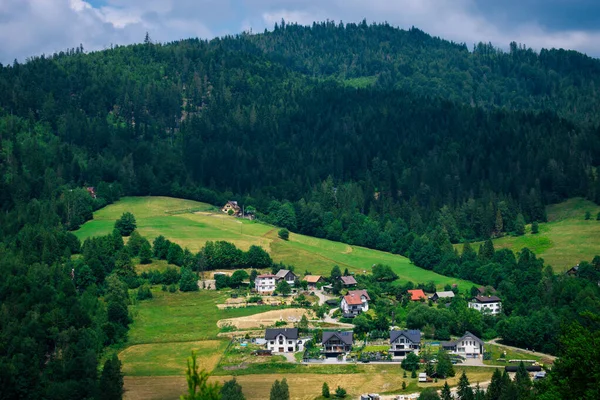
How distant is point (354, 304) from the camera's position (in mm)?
96938

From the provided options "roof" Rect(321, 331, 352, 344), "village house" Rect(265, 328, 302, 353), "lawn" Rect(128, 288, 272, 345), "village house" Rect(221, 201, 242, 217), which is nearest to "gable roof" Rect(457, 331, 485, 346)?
"roof" Rect(321, 331, 352, 344)

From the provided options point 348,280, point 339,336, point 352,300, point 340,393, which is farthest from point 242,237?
point 340,393

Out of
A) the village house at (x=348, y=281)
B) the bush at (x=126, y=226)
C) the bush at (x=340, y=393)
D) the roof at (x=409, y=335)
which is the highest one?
the bush at (x=126, y=226)

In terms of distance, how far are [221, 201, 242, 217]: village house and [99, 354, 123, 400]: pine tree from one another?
273 feet

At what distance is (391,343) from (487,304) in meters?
20.3

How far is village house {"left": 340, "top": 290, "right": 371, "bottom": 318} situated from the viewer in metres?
96.9

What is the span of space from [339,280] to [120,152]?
254 ft

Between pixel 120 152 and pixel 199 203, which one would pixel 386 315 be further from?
pixel 120 152

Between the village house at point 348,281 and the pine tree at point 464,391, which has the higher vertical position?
the village house at point 348,281

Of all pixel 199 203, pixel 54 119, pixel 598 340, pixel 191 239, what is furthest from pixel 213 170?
pixel 598 340

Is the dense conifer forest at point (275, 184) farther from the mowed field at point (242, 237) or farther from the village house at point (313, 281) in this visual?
the village house at point (313, 281)

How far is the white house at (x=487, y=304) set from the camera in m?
98.1

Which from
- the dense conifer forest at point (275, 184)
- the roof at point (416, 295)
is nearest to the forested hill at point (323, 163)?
the dense conifer forest at point (275, 184)

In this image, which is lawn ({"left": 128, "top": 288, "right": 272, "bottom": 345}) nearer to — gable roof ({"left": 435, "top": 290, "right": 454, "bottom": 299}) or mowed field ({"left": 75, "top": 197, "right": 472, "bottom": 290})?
mowed field ({"left": 75, "top": 197, "right": 472, "bottom": 290})
